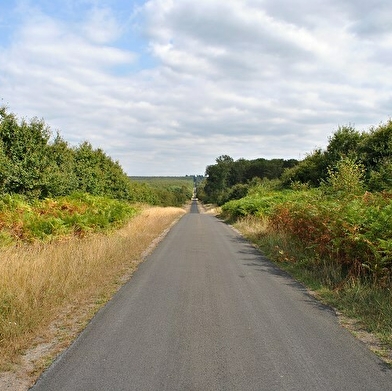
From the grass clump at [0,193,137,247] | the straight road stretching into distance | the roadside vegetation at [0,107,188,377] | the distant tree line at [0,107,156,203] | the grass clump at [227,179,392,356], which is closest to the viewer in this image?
the straight road stretching into distance

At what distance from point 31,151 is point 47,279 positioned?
32.5 ft

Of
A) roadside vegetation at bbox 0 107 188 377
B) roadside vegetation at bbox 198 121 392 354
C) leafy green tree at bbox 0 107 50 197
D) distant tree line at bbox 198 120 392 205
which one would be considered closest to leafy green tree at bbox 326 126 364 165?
distant tree line at bbox 198 120 392 205

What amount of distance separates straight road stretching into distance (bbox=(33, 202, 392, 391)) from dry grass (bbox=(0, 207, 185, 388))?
0.42 m

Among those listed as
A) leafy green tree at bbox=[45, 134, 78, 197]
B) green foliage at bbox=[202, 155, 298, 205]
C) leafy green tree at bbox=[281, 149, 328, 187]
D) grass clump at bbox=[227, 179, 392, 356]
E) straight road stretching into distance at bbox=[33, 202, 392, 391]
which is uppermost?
green foliage at bbox=[202, 155, 298, 205]

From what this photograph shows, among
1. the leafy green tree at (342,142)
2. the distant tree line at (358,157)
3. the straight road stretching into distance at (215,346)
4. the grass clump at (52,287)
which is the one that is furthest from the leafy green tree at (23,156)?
the leafy green tree at (342,142)

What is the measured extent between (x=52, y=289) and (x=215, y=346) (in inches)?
124

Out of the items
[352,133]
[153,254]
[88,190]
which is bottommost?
[153,254]

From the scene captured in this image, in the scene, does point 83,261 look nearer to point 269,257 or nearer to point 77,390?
point 77,390

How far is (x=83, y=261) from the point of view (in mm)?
8562

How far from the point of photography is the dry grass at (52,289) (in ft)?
16.1

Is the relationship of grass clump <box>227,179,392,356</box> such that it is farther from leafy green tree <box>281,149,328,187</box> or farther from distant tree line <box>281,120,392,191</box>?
leafy green tree <box>281,149,328,187</box>

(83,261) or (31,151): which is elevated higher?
(31,151)

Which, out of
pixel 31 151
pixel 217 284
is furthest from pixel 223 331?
pixel 31 151

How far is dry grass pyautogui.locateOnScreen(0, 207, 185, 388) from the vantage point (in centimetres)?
489
